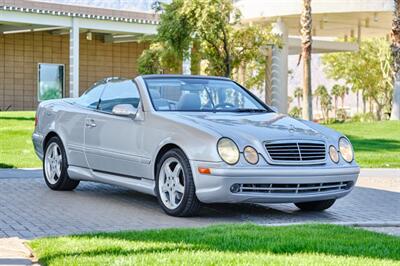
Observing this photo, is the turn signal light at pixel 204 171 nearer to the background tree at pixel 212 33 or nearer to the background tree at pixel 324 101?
the background tree at pixel 212 33

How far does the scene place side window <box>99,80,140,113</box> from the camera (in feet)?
31.2

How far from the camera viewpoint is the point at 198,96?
30.9 ft

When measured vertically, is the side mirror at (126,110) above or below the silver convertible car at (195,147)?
above

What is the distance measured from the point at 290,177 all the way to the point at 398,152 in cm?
1241

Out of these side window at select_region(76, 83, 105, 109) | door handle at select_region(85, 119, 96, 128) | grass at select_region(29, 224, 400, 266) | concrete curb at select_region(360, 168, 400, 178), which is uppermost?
side window at select_region(76, 83, 105, 109)

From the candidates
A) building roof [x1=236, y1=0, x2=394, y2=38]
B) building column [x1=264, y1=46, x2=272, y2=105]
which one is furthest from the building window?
building column [x1=264, y1=46, x2=272, y2=105]

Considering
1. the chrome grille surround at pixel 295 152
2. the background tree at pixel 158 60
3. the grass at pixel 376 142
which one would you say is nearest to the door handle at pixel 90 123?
the chrome grille surround at pixel 295 152

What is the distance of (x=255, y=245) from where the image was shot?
6.26 metres

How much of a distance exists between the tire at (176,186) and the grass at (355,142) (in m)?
6.18

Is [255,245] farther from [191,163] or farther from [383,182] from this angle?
[383,182]

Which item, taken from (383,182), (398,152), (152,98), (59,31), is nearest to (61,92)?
(59,31)

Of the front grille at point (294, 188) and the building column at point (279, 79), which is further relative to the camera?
the building column at point (279, 79)

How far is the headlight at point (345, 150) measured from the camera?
8823mm

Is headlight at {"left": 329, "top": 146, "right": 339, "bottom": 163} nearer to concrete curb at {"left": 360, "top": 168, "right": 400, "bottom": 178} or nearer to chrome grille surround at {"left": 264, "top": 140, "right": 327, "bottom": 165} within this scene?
chrome grille surround at {"left": 264, "top": 140, "right": 327, "bottom": 165}
